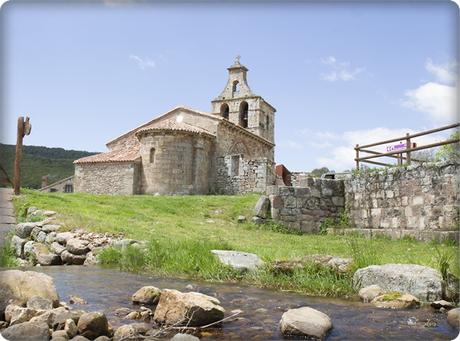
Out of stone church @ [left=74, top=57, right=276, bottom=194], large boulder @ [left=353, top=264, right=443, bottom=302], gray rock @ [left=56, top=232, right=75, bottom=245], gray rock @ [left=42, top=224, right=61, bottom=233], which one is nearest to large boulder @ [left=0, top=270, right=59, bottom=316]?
large boulder @ [left=353, top=264, right=443, bottom=302]

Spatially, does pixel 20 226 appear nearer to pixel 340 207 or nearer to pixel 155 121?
pixel 340 207

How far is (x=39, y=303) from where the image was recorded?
4242 millimetres

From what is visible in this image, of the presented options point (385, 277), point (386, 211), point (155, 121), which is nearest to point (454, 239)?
point (386, 211)

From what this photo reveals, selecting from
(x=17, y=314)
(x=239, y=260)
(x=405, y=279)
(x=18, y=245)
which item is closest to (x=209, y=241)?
(x=239, y=260)

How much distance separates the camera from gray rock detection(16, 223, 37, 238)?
10070mm

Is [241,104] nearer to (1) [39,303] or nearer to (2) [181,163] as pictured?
(2) [181,163]

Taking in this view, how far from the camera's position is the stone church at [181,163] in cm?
2642

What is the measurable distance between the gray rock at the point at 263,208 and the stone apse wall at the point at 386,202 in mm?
224

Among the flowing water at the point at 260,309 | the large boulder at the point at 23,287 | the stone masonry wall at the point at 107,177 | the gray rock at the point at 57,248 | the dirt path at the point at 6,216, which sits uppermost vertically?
the stone masonry wall at the point at 107,177

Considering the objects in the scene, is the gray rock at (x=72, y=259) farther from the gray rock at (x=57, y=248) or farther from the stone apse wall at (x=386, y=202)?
the stone apse wall at (x=386, y=202)

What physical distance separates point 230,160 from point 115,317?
23609mm

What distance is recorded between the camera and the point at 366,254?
6688 mm

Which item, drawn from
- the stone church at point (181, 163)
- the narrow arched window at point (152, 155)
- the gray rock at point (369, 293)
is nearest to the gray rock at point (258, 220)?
the gray rock at point (369, 293)

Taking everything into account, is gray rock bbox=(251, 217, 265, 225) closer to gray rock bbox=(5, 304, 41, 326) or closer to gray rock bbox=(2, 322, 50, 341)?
gray rock bbox=(5, 304, 41, 326)
